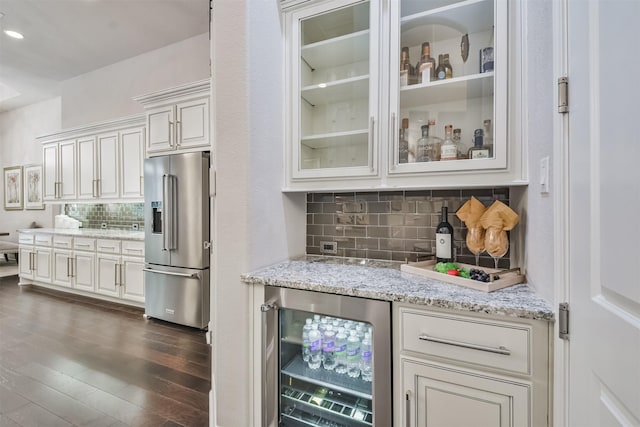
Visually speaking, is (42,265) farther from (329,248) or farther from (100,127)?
(329,248)

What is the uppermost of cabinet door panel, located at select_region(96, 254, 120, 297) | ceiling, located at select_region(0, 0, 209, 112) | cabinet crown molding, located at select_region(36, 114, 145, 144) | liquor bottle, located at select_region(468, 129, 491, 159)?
ceiling, located at select_region(0, 0, 209, 112)

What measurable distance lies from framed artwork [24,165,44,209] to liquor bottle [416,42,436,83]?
7072 mm

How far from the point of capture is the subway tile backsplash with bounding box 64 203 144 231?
4055mm

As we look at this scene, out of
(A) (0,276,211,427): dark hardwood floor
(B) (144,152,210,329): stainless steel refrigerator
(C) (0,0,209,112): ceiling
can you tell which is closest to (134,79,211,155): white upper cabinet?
(B) (144,152,210,329): stainless steel refrigerator

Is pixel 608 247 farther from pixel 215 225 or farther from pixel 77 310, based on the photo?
pixel 77 310

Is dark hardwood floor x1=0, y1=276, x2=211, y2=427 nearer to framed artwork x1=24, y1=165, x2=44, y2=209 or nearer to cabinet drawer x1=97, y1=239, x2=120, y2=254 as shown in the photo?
cabinet drawer x1=97, y1=239, x2=120, y2=254

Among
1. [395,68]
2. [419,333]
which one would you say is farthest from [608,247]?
[395,68]

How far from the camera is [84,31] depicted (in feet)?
11.3

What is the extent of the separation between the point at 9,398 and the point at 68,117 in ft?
14.9

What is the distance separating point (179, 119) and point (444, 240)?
2872 mm

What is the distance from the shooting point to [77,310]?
3443 mm

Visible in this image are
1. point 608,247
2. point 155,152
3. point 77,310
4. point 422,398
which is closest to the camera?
point 608,247

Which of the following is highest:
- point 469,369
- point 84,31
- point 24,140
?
point 84,31

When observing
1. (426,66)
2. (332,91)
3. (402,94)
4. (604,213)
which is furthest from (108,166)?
(604,213)
